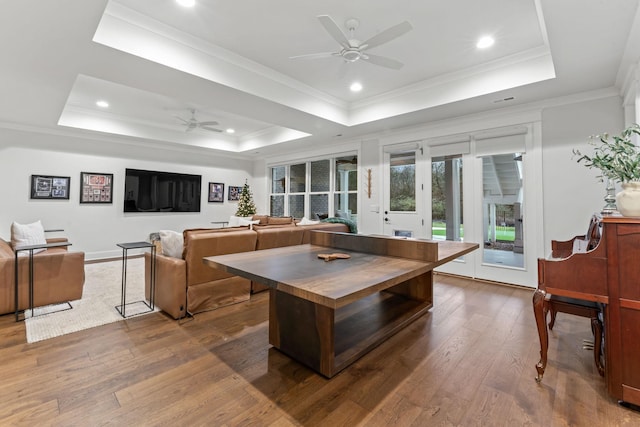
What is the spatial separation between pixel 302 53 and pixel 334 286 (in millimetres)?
3132

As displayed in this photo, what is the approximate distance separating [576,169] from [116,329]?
554cm

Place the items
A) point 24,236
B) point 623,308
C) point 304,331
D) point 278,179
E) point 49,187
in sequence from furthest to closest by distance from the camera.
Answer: point 278,179, point 49,187, point 24,236, point 304,331, point 623,308

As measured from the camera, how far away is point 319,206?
7117mm

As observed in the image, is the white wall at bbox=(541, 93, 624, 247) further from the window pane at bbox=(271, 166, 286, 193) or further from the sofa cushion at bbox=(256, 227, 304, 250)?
the window pane at bbox=(271, 166, 286, 193)

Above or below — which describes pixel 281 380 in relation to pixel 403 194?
below

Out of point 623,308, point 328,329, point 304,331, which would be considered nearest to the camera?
Result: point 623,308

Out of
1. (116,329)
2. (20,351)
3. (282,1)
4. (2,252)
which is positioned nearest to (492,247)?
(282,1)

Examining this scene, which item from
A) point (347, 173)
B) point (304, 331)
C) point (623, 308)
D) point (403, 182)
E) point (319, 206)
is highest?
→ point (347, 173)

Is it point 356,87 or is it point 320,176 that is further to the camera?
point 320,176

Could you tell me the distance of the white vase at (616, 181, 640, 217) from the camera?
165cm

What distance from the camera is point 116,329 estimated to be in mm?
2635

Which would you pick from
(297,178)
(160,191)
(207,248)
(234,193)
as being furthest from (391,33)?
(234,193)

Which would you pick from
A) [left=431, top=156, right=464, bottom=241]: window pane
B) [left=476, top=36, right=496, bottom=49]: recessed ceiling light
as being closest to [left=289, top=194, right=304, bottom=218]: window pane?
[left=431, top=156, right=464, bottom=241]: window pane

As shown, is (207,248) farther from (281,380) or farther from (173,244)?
(281,380)
